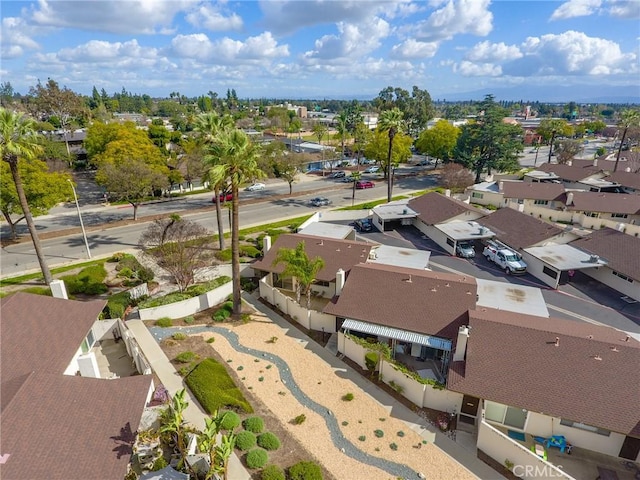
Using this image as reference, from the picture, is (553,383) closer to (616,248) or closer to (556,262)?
(556,262)

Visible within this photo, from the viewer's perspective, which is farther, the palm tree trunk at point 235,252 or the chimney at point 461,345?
the palm tree trunk at point 235,252

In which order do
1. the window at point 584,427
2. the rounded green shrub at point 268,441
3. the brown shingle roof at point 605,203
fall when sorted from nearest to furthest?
the window at point 584,427, the rounded green shrub at point 268,441, the brown shingle roof at point 605,203

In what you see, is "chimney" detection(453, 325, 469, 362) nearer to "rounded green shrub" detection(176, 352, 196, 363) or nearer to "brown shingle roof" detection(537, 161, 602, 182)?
"rounded green shrub" detection(176, 352, 196, 363)

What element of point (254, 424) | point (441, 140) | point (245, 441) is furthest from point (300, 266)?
point (441, 140)

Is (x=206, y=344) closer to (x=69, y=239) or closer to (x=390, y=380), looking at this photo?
(x=390, y=380)

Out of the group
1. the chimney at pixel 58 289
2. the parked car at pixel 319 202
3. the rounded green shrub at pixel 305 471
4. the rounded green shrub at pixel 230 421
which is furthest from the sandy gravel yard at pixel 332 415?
the parked car at pixel 319 202

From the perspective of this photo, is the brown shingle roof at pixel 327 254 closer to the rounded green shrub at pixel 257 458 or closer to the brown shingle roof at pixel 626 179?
the rounded green shrub at pixel 257 458
